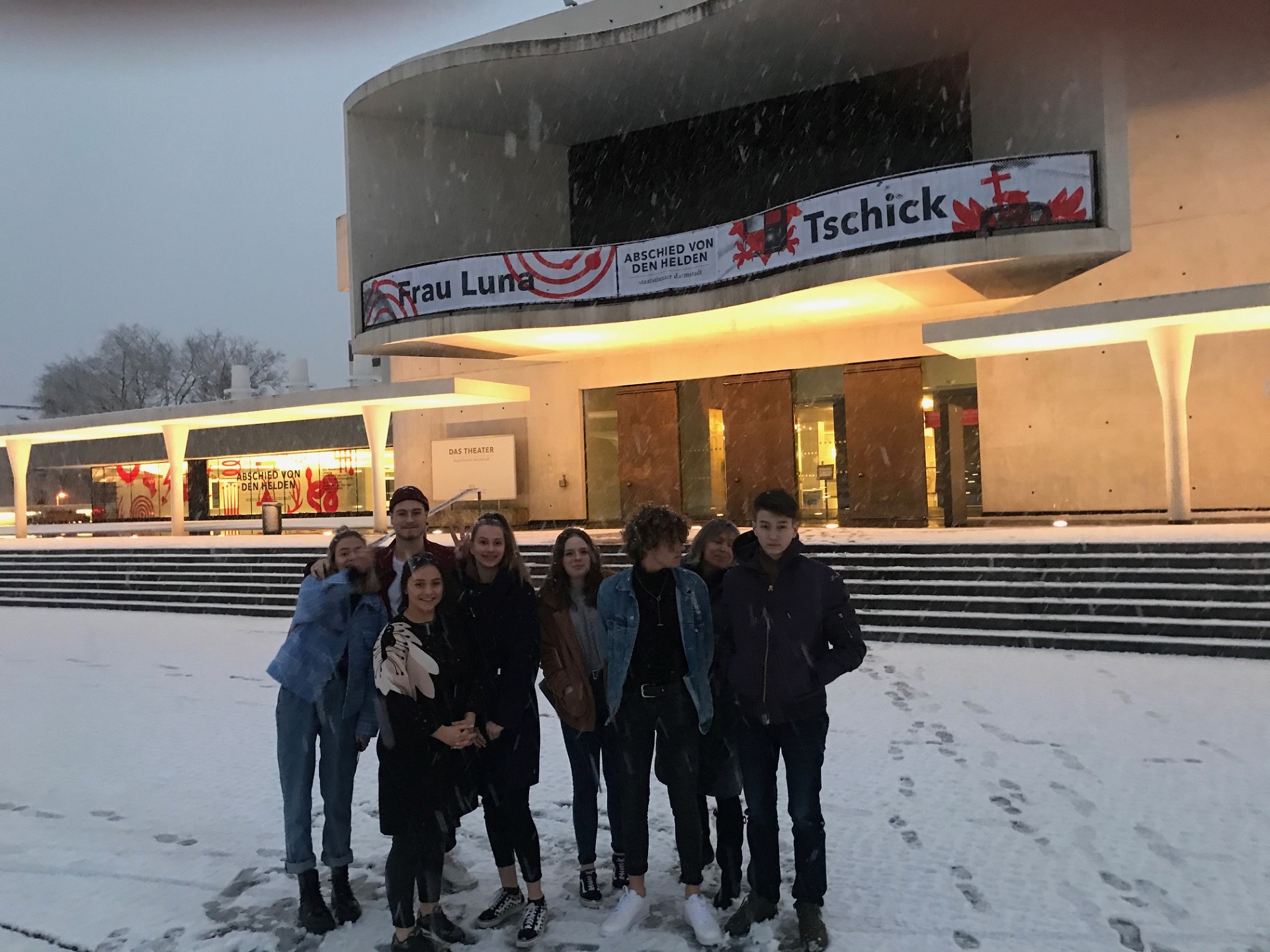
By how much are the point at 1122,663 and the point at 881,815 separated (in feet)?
16.5

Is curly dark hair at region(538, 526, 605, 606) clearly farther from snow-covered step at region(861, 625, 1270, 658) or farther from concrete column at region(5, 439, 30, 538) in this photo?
concrete column at region(5, 439, 30, 538)

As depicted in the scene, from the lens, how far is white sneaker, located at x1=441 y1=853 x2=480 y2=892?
4.20 meters

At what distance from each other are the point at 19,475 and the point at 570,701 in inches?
1085

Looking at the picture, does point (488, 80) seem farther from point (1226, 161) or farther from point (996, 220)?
point (1226, 161)

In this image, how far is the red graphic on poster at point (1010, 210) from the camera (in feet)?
45.5

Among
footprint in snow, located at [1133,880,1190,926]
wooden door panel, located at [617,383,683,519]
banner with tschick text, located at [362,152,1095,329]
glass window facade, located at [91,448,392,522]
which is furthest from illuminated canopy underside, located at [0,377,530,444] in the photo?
footprint in snow, located at [1133,880,1190,926]

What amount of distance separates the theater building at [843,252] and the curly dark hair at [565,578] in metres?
10.6

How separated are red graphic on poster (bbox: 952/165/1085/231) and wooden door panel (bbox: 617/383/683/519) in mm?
8566

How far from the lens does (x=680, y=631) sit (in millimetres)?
3828

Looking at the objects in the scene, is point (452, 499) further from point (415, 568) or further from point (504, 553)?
point (415, 568)

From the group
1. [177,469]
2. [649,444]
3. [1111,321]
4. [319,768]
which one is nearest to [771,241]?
[1111,321]

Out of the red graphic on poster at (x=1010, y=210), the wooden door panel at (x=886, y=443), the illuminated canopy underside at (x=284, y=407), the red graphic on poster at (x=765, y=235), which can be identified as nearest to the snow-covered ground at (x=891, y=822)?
the red graphic on poster at (x=1010, y=210)

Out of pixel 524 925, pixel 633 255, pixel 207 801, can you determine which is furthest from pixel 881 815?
pixel 633 255

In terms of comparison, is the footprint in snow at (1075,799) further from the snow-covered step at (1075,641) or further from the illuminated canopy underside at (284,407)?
the illuminated canopy underside at (284,407)
